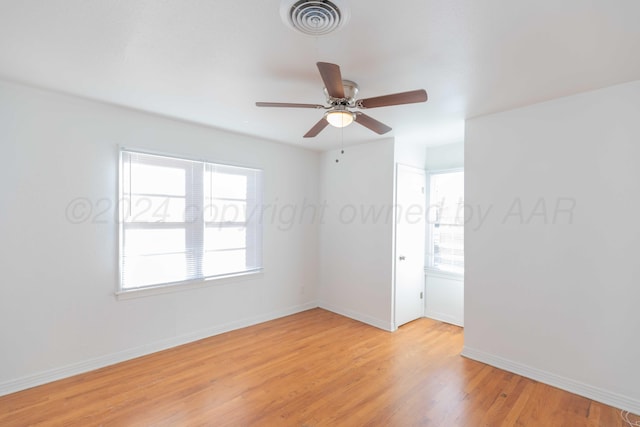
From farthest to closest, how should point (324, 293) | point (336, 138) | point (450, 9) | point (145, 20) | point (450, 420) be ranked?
point (324, 293), point (336, 138), point (450, 420), point (145, 20), point (450, 9)

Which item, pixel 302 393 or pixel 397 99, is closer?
pixel 397 99

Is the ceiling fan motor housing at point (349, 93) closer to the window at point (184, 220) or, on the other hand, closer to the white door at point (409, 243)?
the white door at point (409, 243)

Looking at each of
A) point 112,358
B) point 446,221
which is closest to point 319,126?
point 446,221

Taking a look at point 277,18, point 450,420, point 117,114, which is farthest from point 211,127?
point 450,420

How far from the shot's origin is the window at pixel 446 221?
4.16 meters

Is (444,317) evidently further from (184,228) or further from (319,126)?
(184,228)

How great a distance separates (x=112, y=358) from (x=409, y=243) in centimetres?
371

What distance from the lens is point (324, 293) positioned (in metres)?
4.91

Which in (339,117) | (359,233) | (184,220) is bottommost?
(359,233)

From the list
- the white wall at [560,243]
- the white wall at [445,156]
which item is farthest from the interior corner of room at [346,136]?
the white wall at [445,156]

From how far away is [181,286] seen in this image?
3.49 metres

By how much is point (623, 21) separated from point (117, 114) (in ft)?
13.0

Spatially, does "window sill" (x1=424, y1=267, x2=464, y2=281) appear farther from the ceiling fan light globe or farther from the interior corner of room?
the ceiling fan light globe

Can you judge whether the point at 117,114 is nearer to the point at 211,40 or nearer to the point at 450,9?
the point at 211,40
